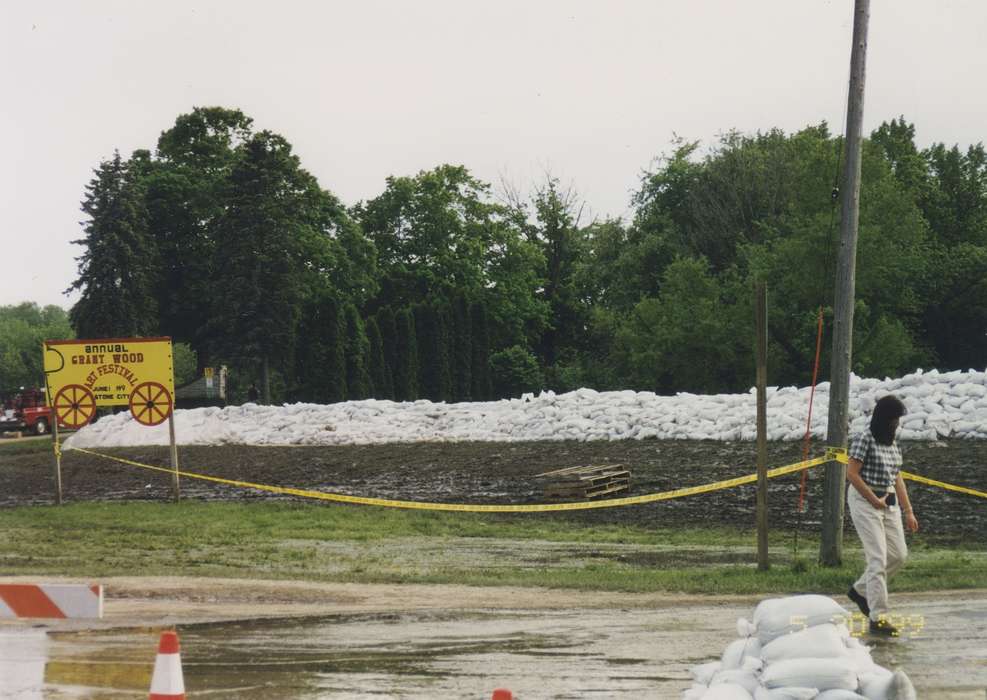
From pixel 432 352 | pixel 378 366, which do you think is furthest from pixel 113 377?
pixel 432 352

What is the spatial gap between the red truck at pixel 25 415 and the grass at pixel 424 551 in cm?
3677

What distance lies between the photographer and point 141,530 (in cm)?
2177

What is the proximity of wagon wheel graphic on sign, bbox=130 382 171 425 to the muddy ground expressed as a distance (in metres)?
2.37

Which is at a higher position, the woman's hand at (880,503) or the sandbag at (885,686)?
the woman's hand at (880,503)

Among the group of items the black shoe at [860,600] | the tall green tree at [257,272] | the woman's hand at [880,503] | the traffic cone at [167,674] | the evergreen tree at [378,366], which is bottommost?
the black shoe at [860,600]

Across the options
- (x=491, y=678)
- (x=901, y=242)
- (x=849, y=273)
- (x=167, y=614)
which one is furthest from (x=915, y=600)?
(x=901, y=242)

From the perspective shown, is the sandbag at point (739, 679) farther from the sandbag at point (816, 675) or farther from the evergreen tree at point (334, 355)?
the evergreen tree at point (334, 355)

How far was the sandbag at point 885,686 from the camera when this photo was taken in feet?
24.1

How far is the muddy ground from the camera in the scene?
891 inches

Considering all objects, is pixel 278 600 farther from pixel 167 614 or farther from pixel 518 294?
pixel 518 294

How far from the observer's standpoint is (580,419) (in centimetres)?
3459

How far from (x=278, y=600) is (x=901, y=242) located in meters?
42.2

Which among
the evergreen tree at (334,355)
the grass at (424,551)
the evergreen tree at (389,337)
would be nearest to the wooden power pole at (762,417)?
the grass at (424,551)

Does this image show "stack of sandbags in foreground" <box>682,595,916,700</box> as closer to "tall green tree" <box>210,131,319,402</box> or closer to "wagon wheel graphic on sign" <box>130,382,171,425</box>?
"wagon wheel graphic on sign" <box>130,382,171,425</box>
